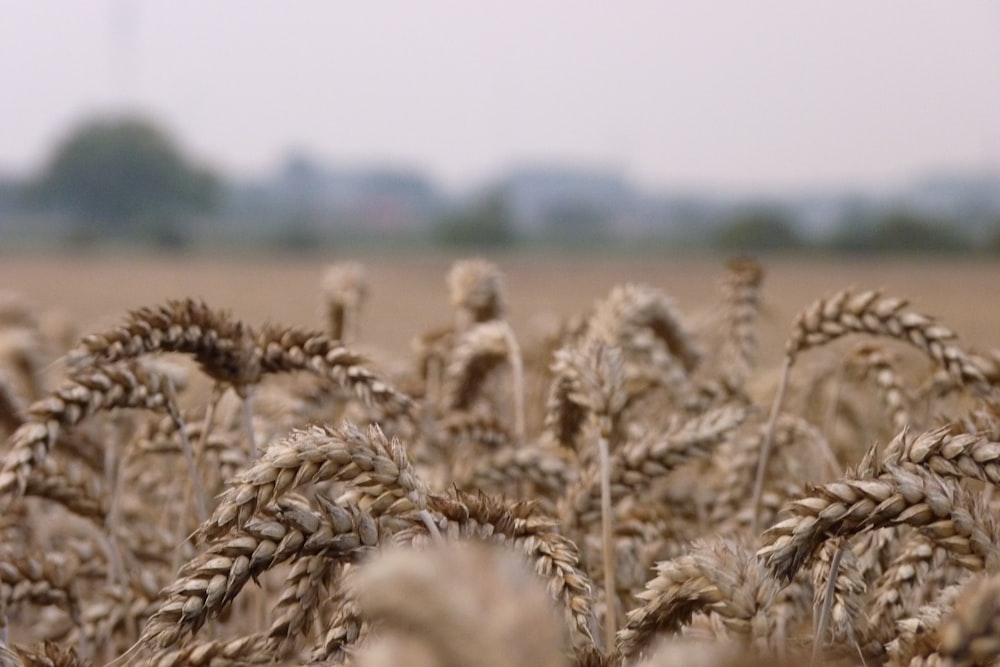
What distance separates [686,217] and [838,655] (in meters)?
75.2

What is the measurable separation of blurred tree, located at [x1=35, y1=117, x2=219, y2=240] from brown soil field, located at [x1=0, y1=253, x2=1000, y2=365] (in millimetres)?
38967

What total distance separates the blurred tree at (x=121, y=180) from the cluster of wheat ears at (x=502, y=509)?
76.9 m

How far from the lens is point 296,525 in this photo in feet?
3.95

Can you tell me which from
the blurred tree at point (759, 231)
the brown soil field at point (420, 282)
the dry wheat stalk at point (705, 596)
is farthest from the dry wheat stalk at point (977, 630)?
the blurred tree at point (759, 231)


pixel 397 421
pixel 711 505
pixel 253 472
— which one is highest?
pixel 253 472

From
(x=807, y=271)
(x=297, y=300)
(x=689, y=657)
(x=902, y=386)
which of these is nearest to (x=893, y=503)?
(x=689, y=657)

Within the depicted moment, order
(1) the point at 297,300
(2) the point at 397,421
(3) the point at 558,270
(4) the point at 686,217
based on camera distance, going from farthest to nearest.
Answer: (4) the point at 686,217 < (3) the point at 558,270 < (1) the point at 297,300 < (2) the point at 397,421

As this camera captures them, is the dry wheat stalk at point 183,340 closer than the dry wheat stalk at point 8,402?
Yes

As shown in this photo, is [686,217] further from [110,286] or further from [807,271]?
[110,286]

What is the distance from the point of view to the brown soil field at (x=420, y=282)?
17.9m

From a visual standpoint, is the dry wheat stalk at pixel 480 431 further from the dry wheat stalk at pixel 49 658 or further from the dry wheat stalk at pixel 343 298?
the dry wheat stalk at pixel 49 658

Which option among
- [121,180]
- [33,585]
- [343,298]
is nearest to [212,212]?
[121,180]

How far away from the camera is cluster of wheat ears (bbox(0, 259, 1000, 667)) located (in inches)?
41.9

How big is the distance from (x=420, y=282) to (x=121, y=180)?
56.2 meters
